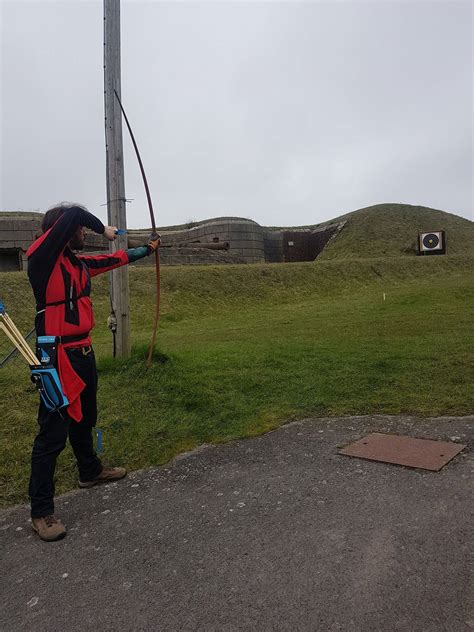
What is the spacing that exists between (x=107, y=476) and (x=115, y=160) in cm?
477

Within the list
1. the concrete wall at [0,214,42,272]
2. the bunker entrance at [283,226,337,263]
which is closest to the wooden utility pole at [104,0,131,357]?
the concrete wall at [0,214,42,272]

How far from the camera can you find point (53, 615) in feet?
8.94

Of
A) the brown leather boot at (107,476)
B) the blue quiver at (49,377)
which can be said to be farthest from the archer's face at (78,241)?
the brown leather boot at (107,476)

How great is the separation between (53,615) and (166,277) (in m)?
18.7

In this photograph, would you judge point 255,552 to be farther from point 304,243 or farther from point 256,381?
point 304,243

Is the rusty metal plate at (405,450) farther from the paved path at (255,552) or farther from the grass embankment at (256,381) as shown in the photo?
the grass embankment at (256,381)

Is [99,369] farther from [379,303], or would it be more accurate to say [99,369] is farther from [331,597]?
[379,303]

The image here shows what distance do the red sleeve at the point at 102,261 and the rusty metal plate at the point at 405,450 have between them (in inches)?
100

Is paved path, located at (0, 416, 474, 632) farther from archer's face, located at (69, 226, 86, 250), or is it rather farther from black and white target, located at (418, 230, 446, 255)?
black and white target, located at (418, 230, 446, 255)

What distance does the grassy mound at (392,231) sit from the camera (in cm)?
4047

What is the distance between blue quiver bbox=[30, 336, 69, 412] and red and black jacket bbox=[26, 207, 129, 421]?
0.21ft

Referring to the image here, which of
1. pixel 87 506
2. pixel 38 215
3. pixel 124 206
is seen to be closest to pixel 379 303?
pixel 124 206

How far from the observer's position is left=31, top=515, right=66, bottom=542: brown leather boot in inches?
A: 140

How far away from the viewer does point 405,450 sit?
4.55 meters
